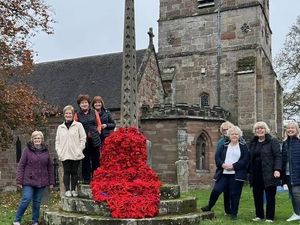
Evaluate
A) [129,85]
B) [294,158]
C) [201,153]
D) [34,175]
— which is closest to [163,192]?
[129,85]

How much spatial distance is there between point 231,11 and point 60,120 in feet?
37.6

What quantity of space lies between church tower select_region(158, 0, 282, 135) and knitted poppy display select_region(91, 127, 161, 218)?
1684 centimetres

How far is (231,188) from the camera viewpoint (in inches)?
345

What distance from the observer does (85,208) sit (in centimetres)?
831

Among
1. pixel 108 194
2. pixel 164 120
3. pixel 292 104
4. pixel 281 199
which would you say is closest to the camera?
pixel 108 194

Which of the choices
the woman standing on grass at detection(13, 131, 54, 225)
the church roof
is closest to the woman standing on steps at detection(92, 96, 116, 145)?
the woman standing on grass at detection(13, 131, 54, 225)

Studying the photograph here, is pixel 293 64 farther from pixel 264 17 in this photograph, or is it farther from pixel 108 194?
pixel 108 194

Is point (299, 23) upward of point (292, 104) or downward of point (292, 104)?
upward

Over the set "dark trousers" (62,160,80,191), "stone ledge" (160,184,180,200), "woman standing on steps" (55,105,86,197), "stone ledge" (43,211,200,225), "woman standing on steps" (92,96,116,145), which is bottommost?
"stone ledge" (43,211,200,225)

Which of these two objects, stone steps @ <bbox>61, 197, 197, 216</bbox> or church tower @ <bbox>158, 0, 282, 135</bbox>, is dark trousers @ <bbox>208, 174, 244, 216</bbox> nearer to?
stone steps @ <bbox>61, 197, 197, 216</bbox>

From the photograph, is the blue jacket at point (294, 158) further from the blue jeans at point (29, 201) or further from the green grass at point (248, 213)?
the blue jeans at point (29, 201)

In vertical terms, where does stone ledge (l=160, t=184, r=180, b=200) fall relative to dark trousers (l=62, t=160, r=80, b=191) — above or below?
below

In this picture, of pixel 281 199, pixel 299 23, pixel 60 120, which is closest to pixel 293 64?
pixel 299 23

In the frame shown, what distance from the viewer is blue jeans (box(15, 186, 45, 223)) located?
8.12 m
